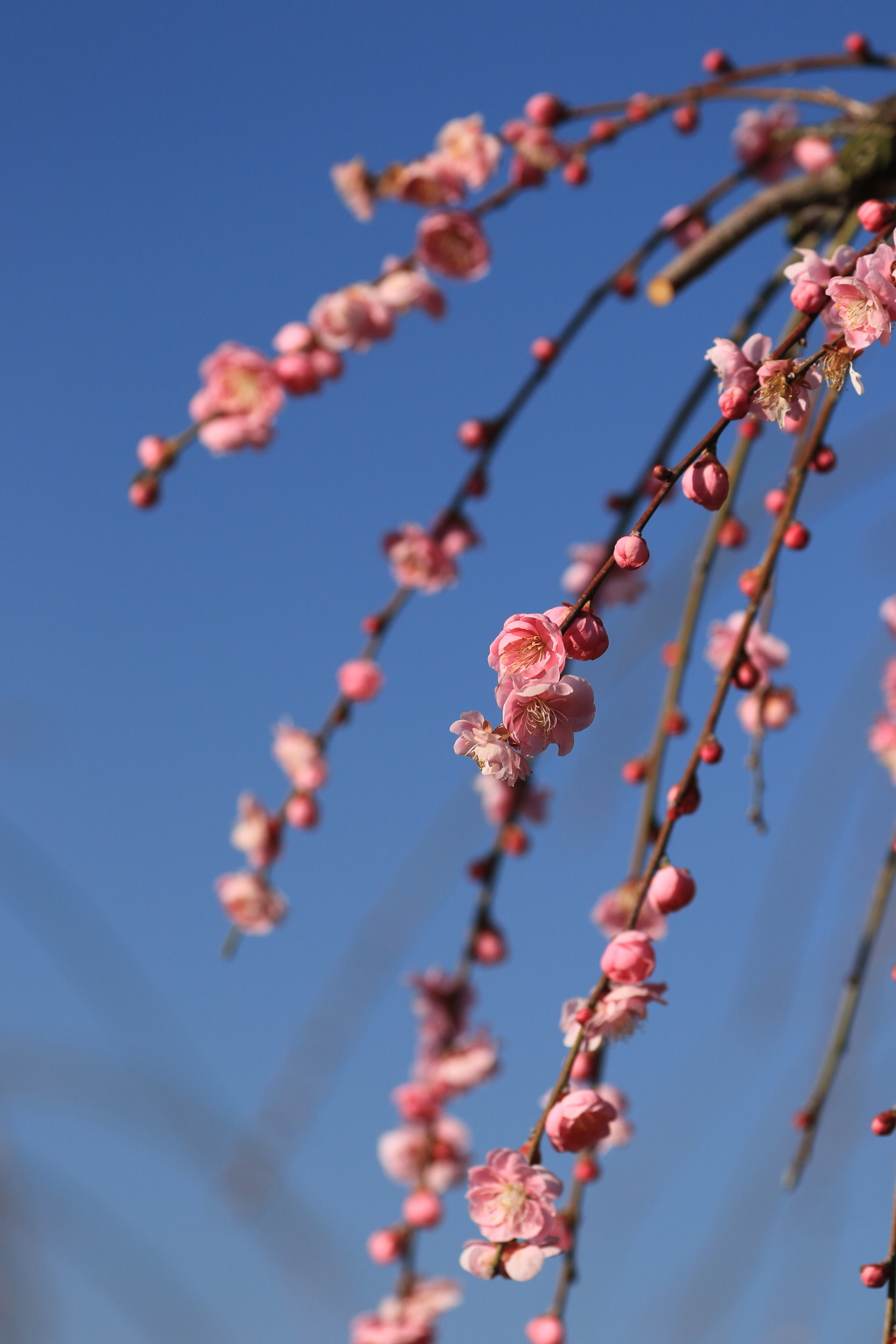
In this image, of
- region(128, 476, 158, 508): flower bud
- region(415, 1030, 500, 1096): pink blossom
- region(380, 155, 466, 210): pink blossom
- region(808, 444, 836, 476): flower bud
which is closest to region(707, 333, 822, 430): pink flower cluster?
region(808, 444, 836, 476): flower bud

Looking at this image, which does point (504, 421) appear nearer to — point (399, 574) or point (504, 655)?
point (399, 574)

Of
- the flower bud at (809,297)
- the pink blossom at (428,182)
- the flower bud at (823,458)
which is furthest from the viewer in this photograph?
the pink blossom at (428,182)

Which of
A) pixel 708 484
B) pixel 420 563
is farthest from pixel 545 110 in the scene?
pixel 708 484

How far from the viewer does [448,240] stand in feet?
6.00

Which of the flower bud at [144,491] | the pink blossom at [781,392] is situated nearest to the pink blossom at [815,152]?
the flower bud at [144,491]

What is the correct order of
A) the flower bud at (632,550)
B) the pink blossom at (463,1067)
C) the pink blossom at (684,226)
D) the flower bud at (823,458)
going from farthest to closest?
the pink blossom at (463,1067) → the pink blossom at (684,226) → the flower bud at (823,458) → the flower bud at (632,550)

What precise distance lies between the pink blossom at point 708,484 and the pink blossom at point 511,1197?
1.52 feet

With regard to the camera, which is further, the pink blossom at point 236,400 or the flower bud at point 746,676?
the pink blossom at point 236,400

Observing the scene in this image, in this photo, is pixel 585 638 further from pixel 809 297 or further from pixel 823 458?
pixel 823 458

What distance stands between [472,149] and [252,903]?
3.89 ft

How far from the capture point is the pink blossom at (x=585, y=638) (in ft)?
2.11

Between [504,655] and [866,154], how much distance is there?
90 centimetres

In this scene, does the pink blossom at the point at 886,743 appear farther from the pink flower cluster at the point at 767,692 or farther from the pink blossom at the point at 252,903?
the pink blossom at the point at 252,903

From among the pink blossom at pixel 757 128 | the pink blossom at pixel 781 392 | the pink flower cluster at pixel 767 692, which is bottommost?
the pink blossom at pixel 781 392
